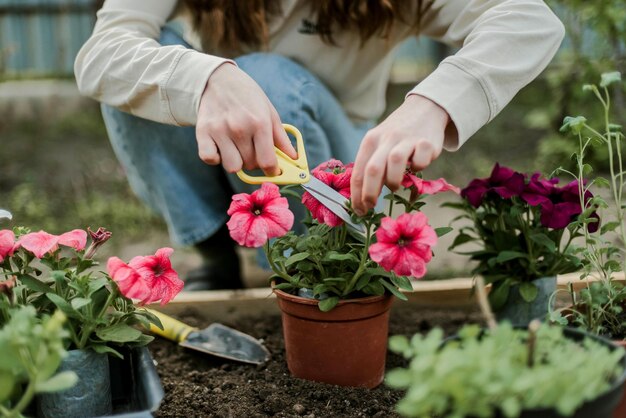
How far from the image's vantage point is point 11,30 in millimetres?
5781

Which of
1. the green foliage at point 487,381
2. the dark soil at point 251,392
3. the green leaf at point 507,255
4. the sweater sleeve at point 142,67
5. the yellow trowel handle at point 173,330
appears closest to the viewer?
the green foliage at point 487,381

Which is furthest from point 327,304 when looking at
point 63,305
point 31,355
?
point 31,355

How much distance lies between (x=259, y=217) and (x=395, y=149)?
29 cm

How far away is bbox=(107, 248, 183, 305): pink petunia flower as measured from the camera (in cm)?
126

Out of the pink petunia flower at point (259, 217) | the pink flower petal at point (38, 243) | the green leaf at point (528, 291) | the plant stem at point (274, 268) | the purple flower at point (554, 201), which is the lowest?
the green leaf at point (528, 291)

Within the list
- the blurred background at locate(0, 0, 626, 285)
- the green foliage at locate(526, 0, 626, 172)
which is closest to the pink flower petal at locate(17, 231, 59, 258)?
the blurred background at locate(0, 0, 626, 285)

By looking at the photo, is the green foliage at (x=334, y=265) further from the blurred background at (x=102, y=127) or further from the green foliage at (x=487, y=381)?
the blurred background at (x=102, y=127)

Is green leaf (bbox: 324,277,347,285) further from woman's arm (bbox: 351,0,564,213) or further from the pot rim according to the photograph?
woman's arm (bbox: 351,0,564,213)

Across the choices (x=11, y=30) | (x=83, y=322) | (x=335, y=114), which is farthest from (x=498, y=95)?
(x=11, y=30)

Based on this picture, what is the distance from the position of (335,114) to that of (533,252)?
724 mm

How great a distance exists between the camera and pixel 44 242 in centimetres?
132

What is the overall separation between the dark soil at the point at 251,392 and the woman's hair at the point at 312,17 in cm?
82

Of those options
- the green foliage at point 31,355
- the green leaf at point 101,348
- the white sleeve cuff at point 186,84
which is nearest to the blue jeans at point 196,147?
the white sleeve cuff at point 186,84

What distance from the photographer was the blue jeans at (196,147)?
196 cm
